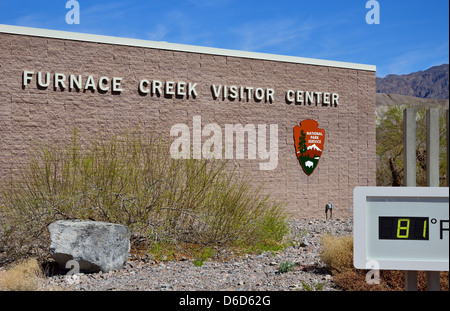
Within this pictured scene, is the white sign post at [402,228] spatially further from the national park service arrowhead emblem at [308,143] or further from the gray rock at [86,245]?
the national park service arrowhead emblem at [308,143]

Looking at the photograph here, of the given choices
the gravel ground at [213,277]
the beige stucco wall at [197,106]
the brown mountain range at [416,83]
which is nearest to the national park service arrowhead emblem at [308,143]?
the beige stucco wall at [197,106]

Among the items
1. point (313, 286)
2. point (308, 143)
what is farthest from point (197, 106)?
point (313, 286)

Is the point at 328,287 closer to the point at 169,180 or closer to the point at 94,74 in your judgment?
the point at 169,180

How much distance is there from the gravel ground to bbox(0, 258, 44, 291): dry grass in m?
0.22

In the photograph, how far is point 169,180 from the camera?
400 inches

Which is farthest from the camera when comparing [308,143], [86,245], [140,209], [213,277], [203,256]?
[308,143]

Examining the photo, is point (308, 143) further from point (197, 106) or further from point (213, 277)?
point (213, 277)

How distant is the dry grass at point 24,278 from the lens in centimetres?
729

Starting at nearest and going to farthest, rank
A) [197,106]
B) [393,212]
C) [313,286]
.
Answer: [393,212] < [313,286] < [197,106]

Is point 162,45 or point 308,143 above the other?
point 162,45

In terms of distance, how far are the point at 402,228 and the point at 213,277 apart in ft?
12.3

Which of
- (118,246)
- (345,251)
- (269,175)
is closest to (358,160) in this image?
(269,175)

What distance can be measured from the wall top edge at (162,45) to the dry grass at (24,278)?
6906 millimetres

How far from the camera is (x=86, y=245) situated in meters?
8.20
